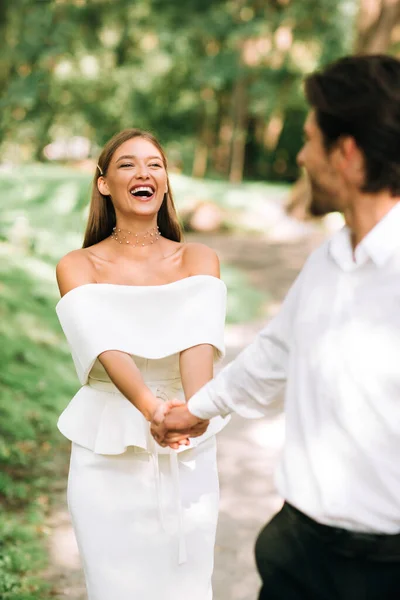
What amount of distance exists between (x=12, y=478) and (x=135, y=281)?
2.60m

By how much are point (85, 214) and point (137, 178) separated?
7112 millimetres

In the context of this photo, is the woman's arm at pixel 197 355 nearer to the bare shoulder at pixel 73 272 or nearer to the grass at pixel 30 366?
the bare shoulder at pixel 73 272

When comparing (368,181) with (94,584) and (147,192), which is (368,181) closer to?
(147,192)

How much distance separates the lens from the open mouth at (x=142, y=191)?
2.87 meters

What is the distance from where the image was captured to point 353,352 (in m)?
1.76

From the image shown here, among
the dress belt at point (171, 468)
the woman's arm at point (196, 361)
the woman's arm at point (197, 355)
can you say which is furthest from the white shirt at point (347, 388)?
the dress belt at point (171, 468)

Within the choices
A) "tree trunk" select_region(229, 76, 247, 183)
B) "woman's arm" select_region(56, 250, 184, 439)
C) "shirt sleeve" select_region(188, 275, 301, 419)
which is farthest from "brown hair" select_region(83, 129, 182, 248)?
"tree trunk" select_region(229, 76, 247, 183)

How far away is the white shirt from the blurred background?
2.25 meters

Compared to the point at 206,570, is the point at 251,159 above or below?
below

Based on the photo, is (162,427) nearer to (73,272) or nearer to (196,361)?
(196,361)

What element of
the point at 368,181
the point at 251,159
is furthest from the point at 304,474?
the point at 251,159

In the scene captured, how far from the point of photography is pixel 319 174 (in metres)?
1.86

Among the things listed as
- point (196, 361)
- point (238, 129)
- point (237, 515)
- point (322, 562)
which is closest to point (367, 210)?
point (322, 562)

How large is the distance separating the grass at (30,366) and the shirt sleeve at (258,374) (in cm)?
193
